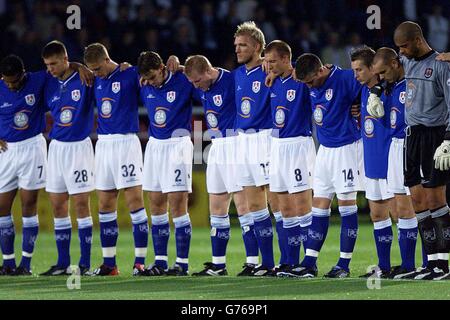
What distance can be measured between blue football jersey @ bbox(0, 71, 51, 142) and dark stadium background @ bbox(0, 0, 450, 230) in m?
6.35

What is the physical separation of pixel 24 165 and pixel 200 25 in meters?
8.23

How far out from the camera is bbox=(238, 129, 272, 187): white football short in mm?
11055

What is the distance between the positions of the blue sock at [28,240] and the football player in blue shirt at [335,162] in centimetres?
282

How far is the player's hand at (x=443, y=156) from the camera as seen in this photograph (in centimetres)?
951

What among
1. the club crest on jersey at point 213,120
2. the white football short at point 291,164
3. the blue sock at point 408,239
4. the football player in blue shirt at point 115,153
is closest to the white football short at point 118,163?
the football player in blue shirt at point 115,153

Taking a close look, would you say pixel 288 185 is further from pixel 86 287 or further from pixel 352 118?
pixel 86 287

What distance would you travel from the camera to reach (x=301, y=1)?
19.6m

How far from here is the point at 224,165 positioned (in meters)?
11.2

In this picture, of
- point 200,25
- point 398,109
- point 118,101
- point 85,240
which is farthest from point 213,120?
point 200,25

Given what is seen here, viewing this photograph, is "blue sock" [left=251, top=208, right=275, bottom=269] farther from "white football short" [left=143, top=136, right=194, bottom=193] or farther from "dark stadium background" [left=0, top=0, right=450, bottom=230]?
"dark stadium background" [left=0, top=0, right=450, bottom=230]

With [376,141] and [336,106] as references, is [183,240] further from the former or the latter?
[376,141]

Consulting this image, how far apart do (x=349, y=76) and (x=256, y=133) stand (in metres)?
1.04

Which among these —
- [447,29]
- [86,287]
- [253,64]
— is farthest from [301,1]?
[86,287]

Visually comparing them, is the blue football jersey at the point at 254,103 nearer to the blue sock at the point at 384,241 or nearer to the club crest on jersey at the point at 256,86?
the club crest on jersey at the point at 256,86
